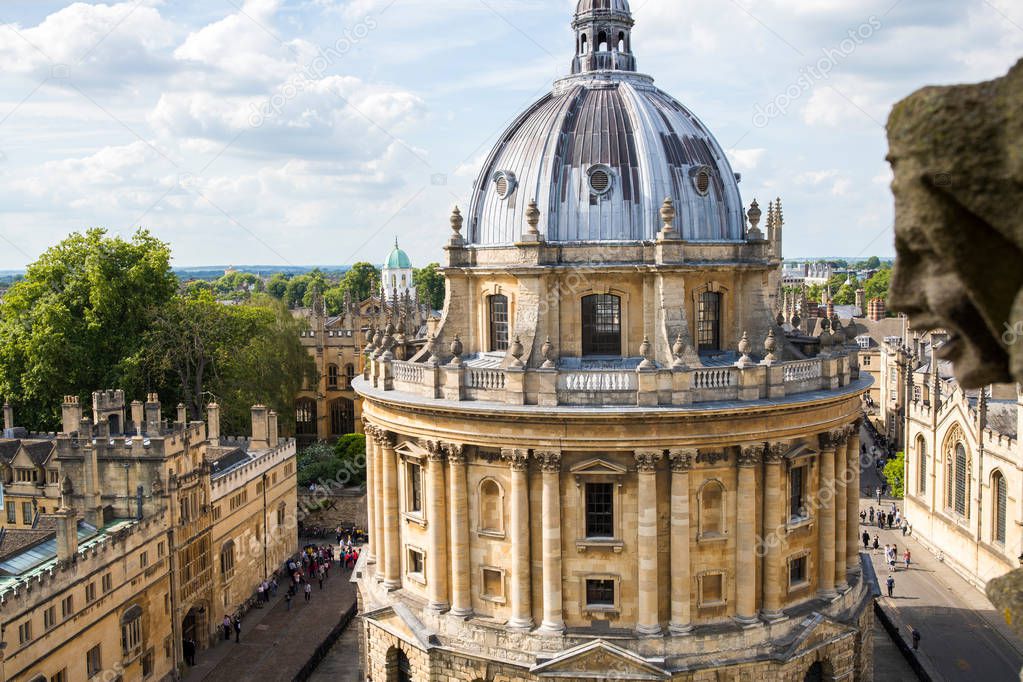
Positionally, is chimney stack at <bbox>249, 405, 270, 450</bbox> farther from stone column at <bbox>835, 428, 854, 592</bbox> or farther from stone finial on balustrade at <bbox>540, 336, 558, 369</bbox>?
stone column at <bbox>835, 428, 854, 592</bbox>

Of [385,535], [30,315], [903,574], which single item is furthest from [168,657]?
[903,574]

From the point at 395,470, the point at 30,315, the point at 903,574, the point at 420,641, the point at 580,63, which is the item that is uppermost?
the point at 580,63

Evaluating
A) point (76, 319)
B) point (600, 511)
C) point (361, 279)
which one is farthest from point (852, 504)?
point (361, 279)

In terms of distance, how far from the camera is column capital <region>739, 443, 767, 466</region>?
3100cm

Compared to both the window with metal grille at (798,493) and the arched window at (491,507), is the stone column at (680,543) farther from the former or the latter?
the arched window at (491,507)

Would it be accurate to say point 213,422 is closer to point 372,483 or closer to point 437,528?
point 372,483

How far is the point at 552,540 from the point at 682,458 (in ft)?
16.5

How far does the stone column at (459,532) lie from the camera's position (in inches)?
1267

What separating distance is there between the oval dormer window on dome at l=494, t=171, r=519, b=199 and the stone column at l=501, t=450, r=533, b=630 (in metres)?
9.84

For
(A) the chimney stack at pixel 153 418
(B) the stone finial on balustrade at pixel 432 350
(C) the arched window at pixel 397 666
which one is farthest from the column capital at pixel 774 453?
(A) the chimney stack at pixel 153 418

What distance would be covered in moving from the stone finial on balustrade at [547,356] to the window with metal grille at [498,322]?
10.5ft

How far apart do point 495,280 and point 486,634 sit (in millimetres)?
12462

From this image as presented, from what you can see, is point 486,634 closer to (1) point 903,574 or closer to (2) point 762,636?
(2) point 762,636

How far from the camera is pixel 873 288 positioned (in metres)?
172
